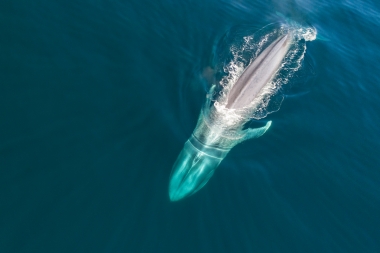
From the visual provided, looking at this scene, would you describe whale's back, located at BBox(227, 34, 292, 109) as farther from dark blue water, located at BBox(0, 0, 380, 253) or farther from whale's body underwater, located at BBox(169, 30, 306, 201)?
dark blue water, located at BBox(0, 0, 380, 253)

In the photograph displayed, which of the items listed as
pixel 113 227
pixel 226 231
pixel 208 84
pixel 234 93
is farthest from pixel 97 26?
pixel 226 231

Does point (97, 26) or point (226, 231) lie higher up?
point (97, 26)

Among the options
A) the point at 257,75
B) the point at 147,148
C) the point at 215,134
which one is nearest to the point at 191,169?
the point at 147,148

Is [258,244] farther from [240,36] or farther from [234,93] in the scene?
[240,36]

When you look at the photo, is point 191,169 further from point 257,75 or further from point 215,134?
point 257,75

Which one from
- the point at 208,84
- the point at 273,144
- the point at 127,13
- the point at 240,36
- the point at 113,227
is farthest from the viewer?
the point at 240,36

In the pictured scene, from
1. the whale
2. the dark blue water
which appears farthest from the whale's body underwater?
the dark blue water

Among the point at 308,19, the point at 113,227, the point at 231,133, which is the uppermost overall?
the point at 308,19
